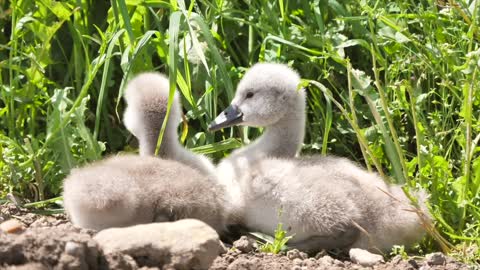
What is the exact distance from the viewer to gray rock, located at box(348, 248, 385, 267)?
207 inches

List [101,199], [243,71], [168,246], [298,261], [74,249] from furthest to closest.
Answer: [243,71] → [298,261] → [101,199] → [168,246] → [74,249]

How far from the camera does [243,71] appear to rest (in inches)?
261

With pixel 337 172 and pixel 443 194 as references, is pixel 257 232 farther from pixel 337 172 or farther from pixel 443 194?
pixel 443 194

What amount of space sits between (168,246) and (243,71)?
2375mm

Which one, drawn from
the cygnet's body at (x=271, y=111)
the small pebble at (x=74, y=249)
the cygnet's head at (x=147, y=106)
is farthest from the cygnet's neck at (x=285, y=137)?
the small pebble at (x=74, y=249)

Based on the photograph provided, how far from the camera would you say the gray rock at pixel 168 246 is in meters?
4.36

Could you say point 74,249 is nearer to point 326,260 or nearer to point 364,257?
point 326,260

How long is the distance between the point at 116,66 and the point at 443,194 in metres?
2.15

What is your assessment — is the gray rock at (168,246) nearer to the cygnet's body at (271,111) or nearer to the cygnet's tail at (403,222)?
the cygnet's tail at (403,222)

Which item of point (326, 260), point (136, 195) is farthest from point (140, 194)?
point (326, 260)

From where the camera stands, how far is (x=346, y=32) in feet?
23.1

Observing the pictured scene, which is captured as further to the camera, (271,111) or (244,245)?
(271,111)

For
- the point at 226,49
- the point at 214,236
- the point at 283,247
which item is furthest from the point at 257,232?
the point at 226,49

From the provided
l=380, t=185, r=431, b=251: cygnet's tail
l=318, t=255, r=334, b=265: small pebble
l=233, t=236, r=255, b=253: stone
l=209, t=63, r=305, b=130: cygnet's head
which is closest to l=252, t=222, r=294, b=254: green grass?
l=233, t=236, r=255, b=253: stone
